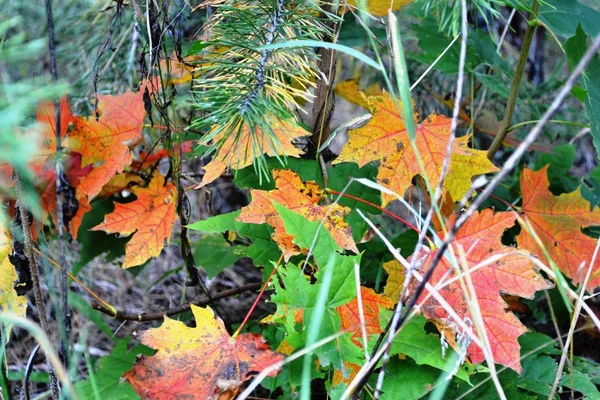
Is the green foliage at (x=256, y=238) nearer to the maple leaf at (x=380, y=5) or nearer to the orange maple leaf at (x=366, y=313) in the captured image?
the orange maple leaf at (x=366, y=313)

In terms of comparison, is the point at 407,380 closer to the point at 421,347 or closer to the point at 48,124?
the point at 421,347

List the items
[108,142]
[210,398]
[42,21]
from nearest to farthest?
[210,398] < [108,142] < [42,21]

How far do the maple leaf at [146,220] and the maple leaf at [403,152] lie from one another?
1.20 ft

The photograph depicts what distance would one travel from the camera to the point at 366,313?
900 mm

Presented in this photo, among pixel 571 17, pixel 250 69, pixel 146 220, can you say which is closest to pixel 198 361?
pixel 146 220

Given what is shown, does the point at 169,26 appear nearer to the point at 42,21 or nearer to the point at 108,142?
the point at 108,142

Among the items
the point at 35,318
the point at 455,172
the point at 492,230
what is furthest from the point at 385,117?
the point at 35,318

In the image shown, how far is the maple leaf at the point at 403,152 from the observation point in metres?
0.96

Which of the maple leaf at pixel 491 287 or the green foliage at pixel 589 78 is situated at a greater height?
the green foliage at pixel 589 78

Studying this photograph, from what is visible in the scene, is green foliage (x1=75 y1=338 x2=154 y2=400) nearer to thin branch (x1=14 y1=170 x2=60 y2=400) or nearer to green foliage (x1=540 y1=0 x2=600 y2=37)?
thin branch (x1=14 y1=170 x2=60 y2=400)

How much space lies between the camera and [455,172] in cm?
98

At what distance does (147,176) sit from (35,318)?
47cm

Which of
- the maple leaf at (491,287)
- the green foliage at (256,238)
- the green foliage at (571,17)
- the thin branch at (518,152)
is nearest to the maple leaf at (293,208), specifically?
the green foliage at (256,238)

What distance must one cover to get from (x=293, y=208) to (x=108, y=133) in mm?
422
